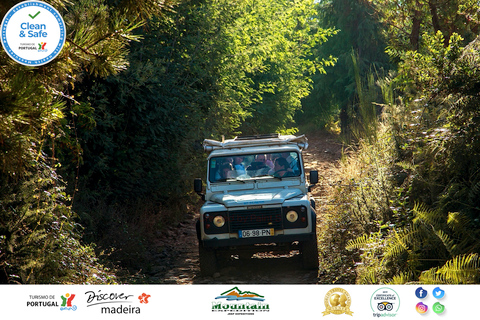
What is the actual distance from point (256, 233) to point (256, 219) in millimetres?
223

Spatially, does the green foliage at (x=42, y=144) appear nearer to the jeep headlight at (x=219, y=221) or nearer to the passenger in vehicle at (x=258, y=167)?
the jeep headlight at (x=219, y=221)

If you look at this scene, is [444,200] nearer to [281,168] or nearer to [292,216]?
[292,216]

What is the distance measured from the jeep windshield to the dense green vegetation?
138 centimetres

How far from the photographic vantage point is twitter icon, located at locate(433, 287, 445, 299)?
15.8 feet

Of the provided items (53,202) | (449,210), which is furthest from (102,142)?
(449,210)

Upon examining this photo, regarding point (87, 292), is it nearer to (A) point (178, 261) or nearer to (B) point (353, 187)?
(A) point (178, 261)

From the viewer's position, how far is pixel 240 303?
5309mm

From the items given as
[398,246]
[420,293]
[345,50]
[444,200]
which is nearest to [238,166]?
[398,246]

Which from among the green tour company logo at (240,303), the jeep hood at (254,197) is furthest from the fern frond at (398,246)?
the jeep hood at (254,197)

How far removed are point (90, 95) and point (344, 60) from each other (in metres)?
26.4

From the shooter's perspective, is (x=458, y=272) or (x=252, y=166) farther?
(x=252, y=166)

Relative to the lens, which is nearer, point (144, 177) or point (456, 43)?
point (456, 43)

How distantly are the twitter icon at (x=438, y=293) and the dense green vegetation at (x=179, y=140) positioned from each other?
18cm

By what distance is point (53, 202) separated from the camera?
21.7 ft
